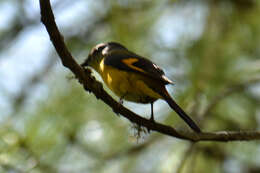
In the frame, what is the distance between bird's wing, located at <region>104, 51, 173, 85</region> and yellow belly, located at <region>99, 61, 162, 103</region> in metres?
0.04

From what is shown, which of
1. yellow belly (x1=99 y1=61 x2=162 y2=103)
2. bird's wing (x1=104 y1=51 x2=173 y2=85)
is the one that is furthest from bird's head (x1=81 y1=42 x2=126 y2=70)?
yellow belly (x1=99 y1=61 x2=162 y2=103)

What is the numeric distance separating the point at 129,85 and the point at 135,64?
143 millimetres

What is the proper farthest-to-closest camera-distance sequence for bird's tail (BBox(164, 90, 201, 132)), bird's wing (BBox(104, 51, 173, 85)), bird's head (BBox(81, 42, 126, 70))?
1. bird's head (BBox(81, 42, 126, 70))
2. bird's wing (BBox(104, 51, 173, 85))
3. bird's tail (BBox(164, 90, 201, 132))

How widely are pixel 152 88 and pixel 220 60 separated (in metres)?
2.14

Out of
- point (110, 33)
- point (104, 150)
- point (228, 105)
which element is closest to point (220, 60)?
point (228, 105)

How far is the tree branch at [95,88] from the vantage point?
2160mm

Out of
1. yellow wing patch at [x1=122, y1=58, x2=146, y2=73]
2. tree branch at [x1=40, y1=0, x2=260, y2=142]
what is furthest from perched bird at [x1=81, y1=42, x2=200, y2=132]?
tree branch at [x1=40, y1=0, x2=260, y2=142]

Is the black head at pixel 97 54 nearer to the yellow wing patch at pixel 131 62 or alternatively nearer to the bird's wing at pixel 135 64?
the bird's wing at pixel 135 64

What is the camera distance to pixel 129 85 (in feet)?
9.91

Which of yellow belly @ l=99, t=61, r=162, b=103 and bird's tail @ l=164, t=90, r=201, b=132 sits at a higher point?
yellow belly @ l=99, t=61, r=162, b=103

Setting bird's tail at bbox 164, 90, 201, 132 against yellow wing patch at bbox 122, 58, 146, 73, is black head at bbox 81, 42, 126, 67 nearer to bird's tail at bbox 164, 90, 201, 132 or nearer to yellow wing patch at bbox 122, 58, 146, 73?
yellow wing patch at bbox 122, 58, 146, 73

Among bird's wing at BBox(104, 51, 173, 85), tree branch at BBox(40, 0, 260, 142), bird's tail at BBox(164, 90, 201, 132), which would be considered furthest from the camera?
bird's wing at BBox(104, 51, 173, 85)

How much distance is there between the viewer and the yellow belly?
2.97 m

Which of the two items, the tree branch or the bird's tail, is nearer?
the tree branch
